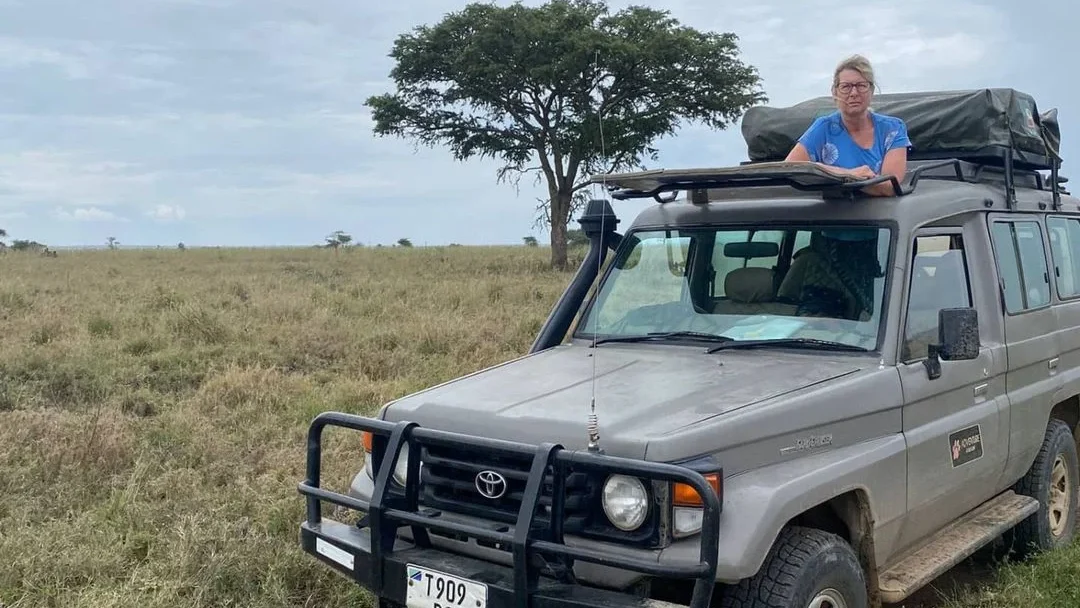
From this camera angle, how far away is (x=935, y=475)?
3.91 metres

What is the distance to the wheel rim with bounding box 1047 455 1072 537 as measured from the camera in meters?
5.17

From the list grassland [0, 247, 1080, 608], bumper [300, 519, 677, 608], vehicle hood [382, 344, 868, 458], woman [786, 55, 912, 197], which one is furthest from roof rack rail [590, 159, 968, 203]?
grassland [0, 247, 1080, 608]

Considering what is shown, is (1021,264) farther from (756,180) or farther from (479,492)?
(479,492)

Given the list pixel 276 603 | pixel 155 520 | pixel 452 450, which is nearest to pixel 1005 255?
pixel 452 450

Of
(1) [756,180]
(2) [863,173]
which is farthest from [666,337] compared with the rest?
(2) [863,173]

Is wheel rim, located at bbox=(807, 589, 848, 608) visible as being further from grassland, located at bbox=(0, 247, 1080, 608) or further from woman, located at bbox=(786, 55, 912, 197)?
woman, located at bbox=(786, 55, 912, 197)

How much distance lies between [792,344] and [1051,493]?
2227 millimetres

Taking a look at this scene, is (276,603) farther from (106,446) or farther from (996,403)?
(996,403)

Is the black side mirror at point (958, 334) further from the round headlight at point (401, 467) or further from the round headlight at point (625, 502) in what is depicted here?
the round headlight at point (401, 467)

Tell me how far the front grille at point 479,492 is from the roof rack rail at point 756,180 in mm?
1434

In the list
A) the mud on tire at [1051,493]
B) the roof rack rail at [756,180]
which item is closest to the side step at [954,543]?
the mud on tire at [1051,493]

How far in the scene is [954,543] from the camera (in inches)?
161

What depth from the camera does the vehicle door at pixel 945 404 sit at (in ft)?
12.5

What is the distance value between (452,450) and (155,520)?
8.37 feet
